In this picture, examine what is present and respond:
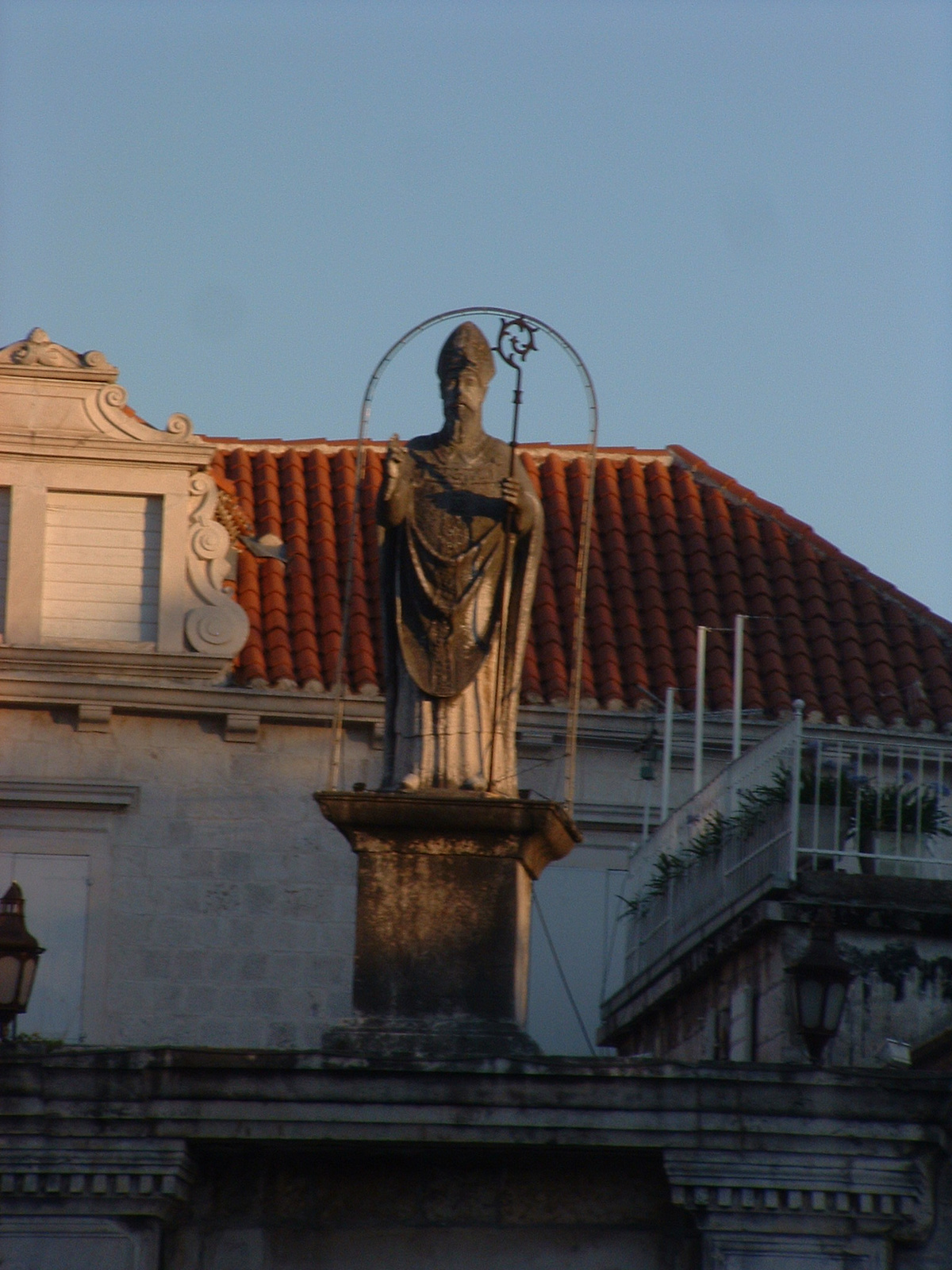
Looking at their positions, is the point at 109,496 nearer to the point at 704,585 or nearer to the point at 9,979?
the point at 704,585

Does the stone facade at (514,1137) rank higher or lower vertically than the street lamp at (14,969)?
lower

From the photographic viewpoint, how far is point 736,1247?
9.09 m

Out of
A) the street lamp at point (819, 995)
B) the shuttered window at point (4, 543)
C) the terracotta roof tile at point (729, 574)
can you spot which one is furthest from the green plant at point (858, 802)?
the shuttered window at point (4, 543)

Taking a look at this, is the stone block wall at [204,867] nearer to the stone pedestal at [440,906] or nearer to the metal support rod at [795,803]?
the metal support rod at [795,803]

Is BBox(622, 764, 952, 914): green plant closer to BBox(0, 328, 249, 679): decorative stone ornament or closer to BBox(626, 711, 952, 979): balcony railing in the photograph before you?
BBox(626, 711, 952, 979): balcony railing

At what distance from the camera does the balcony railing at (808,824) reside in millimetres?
13023

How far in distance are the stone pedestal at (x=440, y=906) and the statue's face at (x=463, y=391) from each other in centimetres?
181

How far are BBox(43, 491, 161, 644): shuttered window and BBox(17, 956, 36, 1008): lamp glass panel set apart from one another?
7.99m

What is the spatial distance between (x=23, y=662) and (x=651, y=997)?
639 centimetres

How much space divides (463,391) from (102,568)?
9.23m

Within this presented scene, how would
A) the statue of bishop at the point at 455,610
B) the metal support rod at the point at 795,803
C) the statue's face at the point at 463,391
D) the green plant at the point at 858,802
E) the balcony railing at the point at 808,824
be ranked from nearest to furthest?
the statue of bishop at the point at 455,610
the statue's face at the point at 463,391
the metal support rod at the point at 795,803
the balcony railing at the point at 808,824
the green plant at the point at 858,802

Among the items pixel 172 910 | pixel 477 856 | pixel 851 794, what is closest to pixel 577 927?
pixel 172 910

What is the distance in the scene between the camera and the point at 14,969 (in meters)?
11.4

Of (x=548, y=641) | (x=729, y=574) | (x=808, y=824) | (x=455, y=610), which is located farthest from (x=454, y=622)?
(x=729, y=574)
